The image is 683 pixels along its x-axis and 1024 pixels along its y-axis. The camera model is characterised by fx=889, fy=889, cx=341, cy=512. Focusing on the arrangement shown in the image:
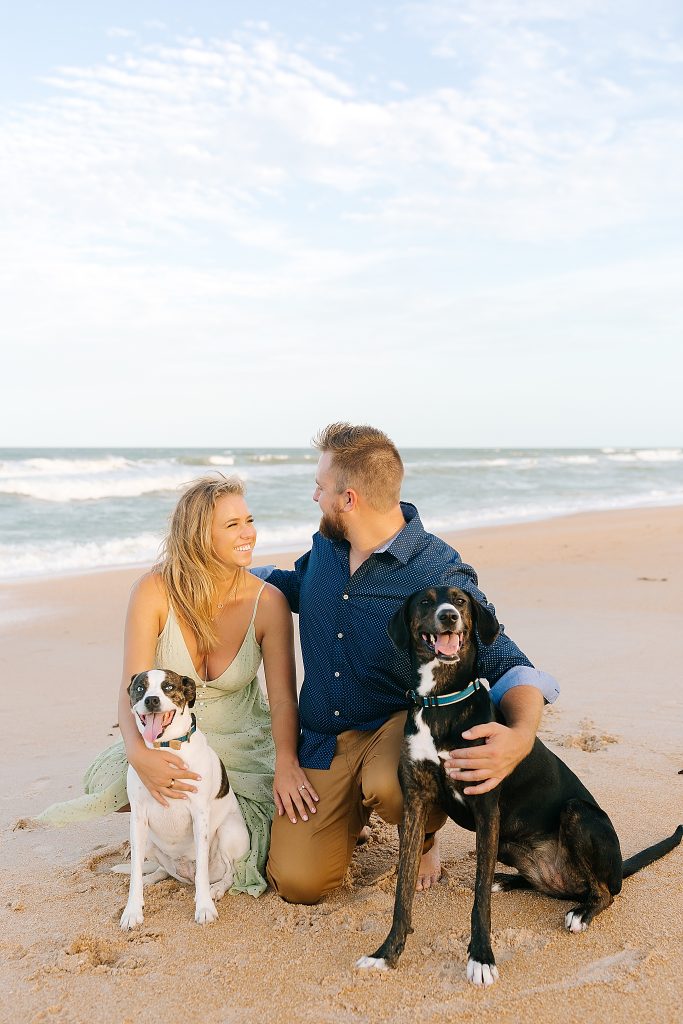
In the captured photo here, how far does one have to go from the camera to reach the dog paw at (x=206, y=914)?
126 inches

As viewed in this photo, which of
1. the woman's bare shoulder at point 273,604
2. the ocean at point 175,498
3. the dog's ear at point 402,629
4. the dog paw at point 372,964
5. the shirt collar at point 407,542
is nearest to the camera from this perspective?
the dog paw at point 372,964

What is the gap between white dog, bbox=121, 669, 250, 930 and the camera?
10.6ft

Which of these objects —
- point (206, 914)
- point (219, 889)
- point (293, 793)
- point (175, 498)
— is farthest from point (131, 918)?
point (175, 498)

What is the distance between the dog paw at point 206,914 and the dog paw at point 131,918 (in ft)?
0.66

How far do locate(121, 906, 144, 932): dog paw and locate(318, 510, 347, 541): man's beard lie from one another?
1616 mm

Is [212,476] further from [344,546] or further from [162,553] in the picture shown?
[344,546]

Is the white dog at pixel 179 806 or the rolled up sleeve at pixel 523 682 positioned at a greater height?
the rolled up sleeve at pixel 523 682

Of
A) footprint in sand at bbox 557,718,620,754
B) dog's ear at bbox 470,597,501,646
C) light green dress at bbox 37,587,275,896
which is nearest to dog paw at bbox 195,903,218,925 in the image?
light green dress at bbox 37,587,275,896

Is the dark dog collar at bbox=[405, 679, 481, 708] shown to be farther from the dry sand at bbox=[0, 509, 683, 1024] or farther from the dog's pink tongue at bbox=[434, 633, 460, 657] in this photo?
the dry sand at bbox=[0, 509, 683, 1024]

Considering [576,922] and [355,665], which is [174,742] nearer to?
[355,665]

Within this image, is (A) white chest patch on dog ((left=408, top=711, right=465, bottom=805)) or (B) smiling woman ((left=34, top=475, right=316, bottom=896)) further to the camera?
(B) smiling woman ((left=34, top=475, right=316, bottom=896))

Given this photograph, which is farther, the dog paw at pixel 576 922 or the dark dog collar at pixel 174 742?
the dark dog collar at pixel 174 742

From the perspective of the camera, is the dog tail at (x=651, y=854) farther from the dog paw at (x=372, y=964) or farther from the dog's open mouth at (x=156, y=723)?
the dog's open mouth at (x=156, y=723)

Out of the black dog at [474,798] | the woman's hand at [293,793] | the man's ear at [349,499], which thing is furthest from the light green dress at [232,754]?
the black dog at [474,798]
